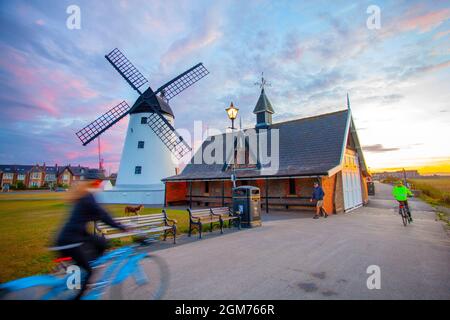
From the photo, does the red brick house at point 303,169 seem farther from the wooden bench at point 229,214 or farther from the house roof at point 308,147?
the wooden bench at point 229,214

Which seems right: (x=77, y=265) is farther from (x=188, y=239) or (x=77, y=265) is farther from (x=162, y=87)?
(x=162, y=87)

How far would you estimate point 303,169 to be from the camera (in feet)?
47.9

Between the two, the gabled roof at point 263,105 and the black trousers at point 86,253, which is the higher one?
the gabled roof at point 263,105

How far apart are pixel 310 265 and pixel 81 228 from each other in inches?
188

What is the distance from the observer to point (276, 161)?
56.4 ft

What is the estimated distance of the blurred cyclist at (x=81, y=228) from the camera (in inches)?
126

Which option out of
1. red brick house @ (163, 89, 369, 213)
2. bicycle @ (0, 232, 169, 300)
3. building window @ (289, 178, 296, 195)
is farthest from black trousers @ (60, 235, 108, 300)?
building window @ (289, 178, 296, 195)

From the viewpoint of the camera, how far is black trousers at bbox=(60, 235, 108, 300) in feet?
10.5

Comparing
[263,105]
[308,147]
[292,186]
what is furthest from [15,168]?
[308,147]

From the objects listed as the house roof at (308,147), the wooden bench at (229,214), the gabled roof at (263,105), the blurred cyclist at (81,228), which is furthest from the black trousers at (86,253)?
the gabled roof at (263,105)

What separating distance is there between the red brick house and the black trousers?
33.0 ft

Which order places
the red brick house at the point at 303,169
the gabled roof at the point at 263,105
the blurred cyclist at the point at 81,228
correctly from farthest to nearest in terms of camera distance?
the gabled roof at the point at 263,105 < the red brick house at the point at 303,169 < the blurred cyclist at the point at 81,228

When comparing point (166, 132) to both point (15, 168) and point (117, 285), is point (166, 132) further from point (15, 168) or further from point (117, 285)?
point (15, 168)
